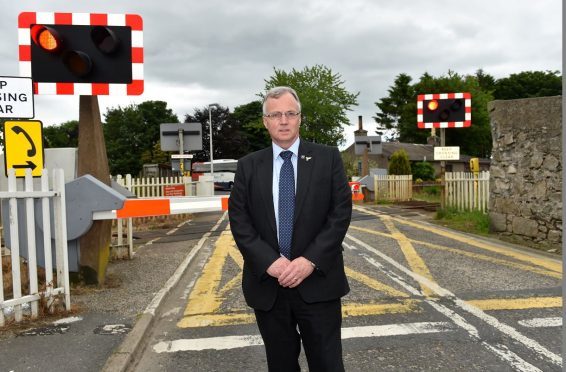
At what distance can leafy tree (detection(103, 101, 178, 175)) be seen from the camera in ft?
215

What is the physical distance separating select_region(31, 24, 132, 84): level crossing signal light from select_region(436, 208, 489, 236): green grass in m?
8.67

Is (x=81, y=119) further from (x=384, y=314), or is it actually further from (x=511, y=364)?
(x=511, y=364)

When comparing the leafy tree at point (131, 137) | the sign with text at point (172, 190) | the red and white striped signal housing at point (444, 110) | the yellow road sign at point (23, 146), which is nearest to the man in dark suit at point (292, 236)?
the yellow road sign at point (23, 146)

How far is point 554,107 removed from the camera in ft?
28.9

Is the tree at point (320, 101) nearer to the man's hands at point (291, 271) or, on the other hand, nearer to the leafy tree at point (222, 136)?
the leafy tree at point (222, 136)

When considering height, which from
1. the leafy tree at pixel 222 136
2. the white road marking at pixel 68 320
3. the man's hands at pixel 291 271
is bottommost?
the white road marking at pixel 68 320

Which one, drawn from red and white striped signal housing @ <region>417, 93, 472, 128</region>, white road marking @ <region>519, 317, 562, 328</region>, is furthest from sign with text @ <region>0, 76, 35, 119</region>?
red and white striped signal housing @ <region>417, 93, 472, 128</region>

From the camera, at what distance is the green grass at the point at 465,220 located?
11.2 m

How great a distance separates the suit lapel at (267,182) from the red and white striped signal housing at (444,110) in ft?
36.5

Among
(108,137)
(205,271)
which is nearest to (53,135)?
(108,137)

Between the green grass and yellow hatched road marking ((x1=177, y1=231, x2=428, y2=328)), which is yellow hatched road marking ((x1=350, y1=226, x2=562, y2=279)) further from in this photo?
yellow hatched road marking ((x1=177, y1=231, x2=428, y2=328))

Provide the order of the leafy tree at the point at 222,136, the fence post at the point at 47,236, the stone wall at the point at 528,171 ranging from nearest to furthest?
the fence post at the point at 47,236 < the stone wall at the point at 528,171 < the leafy tree at the point at 222,136

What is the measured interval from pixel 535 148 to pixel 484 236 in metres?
2.31

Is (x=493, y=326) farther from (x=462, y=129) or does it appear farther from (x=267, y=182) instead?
(x=462, y=129)
